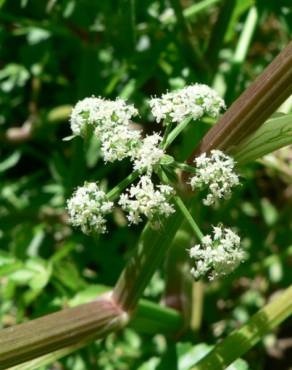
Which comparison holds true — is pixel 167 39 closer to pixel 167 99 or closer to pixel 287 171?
pixel 287 171

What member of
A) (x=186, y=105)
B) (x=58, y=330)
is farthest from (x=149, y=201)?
(x=58, y=330)

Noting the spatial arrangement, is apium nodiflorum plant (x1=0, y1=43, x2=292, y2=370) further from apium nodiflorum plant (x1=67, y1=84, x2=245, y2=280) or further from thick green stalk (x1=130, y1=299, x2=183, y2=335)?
thick green stalk (x1=130, y1=299, x2=183, y2=335)

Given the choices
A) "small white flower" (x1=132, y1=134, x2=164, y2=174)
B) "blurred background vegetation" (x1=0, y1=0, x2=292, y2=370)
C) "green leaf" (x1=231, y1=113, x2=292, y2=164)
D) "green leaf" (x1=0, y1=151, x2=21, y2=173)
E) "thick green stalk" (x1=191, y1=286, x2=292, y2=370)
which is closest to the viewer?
"small white flower" (x1=132, y1=134, x2=164, y2=174)

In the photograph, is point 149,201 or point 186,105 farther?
point 186,105

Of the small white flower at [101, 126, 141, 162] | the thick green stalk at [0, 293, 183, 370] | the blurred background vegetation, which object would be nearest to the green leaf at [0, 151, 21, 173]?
the blurred background vegetation

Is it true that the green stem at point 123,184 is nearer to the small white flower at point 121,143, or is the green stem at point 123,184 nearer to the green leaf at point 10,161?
the small white flower at point 121,143

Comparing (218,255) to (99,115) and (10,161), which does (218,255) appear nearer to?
(99,115)
